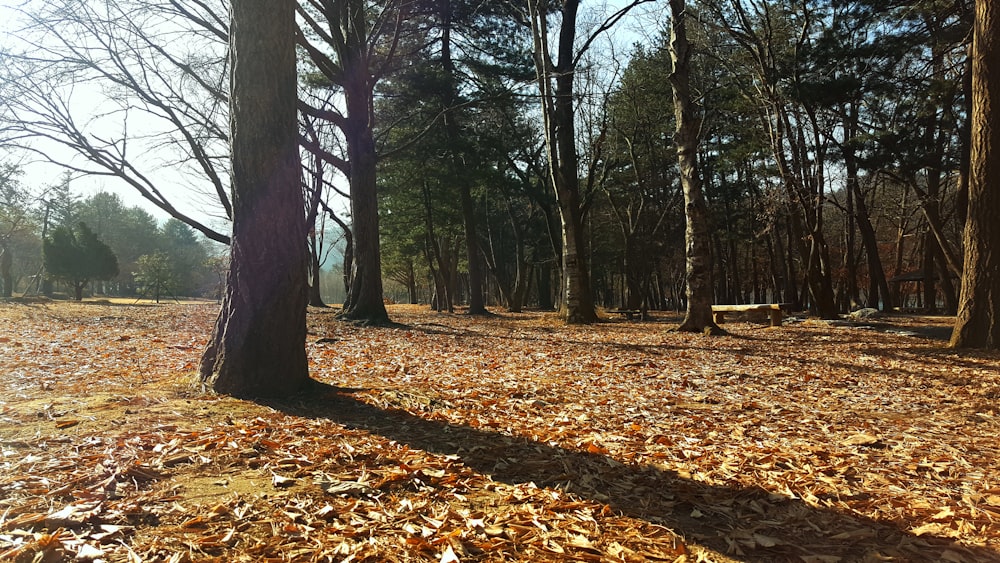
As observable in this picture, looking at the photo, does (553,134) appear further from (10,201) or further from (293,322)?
(10,201)

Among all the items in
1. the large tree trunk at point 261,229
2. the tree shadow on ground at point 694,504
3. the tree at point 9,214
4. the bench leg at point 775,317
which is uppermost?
the tree at point 9,214

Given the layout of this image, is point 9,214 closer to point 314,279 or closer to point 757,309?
point 314,279

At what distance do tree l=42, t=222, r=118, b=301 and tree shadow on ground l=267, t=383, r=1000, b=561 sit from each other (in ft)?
104

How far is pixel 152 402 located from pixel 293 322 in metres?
1.08

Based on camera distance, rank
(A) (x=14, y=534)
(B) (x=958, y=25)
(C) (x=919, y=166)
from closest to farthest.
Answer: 1. (A) (x=14, y=534)
2. (B) (x=958, y=25)
3. (C) (x=919, y=166)

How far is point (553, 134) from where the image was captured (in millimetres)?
13047

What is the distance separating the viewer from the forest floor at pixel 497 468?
6.49ft

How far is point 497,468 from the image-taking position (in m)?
2.80

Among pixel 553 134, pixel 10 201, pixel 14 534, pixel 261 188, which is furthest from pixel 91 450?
pixel 10 201

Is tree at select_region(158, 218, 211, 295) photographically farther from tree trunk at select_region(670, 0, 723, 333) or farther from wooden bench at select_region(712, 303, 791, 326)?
tree trunk at select_region(670, 0, 723, 333)

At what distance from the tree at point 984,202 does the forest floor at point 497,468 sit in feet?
6.36

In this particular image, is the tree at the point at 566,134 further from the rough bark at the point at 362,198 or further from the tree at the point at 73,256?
the tree at the point at 73,256

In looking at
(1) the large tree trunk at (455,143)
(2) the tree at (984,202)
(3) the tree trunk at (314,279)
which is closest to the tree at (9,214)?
(3) the tree trunk at (314,279)

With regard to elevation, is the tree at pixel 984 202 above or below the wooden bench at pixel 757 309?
above
